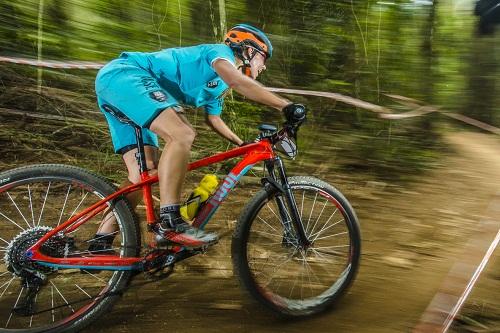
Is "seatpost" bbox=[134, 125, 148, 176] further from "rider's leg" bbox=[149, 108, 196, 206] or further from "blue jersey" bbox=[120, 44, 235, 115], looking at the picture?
"blue jersey" bbox=[120, 44, 235, 115]

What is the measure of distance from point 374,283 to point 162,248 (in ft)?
5.31

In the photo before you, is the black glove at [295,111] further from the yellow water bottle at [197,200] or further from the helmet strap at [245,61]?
the yellow water bottle at [197,200]

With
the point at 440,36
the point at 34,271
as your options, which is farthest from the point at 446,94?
the point at 34,271

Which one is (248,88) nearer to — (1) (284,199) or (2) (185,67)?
(2) (185,67)

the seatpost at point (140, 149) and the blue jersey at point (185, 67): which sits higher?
the blue jersey at point (185, 67)

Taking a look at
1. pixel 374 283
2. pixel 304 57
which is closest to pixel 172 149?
pixel 374 283

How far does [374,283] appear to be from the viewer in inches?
129

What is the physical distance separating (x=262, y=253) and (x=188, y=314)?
27.0 inches

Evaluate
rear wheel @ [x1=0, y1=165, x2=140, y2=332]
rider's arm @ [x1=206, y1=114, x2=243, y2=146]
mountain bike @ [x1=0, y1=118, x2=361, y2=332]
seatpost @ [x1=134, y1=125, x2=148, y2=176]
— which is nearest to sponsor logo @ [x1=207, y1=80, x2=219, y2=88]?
rider's arm @ [x1=206, y1=114, x2=243, y2=146]

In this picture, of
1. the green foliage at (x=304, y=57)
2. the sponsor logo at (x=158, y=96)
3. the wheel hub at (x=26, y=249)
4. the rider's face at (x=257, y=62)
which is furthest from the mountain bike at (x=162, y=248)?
the green foliage at (x=304, y=57)

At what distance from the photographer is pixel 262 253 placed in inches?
126

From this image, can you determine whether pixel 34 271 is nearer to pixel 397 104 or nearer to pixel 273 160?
pixel 273 160

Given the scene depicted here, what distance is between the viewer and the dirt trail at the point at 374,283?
275cm

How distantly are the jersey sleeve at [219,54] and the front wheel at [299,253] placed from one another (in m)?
0.82
